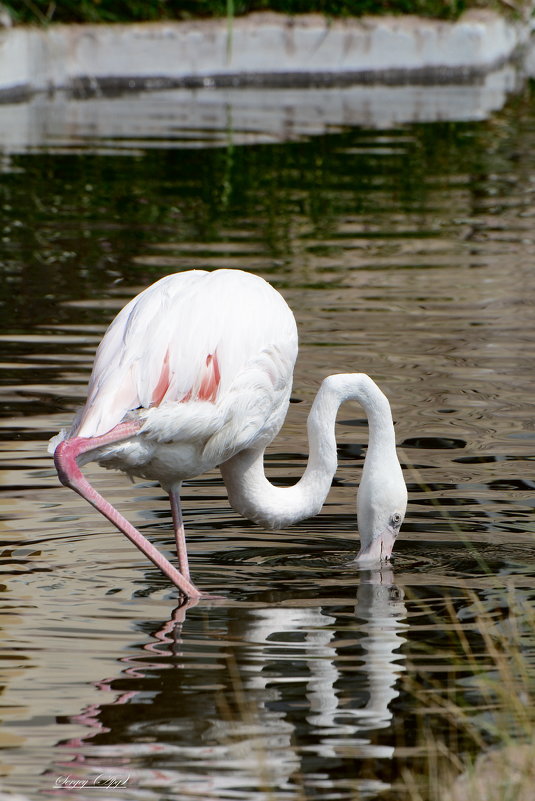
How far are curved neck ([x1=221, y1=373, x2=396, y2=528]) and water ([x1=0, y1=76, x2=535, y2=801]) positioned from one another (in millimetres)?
168

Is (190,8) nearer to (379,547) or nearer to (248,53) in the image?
(248,53)

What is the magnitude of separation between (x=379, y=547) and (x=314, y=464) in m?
0.39

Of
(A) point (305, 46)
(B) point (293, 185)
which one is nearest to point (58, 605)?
(B) point (293, 185)

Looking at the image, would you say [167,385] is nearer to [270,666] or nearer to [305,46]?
[270,666]

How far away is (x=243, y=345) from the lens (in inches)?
207

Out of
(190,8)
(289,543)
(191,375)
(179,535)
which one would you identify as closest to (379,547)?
(289,543)

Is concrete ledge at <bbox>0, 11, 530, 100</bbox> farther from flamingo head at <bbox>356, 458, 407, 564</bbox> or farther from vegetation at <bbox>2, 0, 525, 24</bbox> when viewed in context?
flamingo head at <bbox>356, 458, 407, 564</bbox>

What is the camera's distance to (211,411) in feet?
16.7

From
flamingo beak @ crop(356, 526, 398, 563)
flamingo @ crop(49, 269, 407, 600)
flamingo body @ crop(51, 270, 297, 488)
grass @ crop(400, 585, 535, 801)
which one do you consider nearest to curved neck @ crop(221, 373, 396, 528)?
flamingo @ crop(49, 269, 407, 600)

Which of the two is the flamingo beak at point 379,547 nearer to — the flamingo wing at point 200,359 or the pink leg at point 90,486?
the flamingo wing at point 200,359

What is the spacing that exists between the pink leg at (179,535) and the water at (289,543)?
4.0 inches

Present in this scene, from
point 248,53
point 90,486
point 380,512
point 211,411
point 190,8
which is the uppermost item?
point 190,8

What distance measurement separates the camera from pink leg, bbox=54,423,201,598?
4.72 meters

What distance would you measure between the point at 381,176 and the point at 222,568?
331 inches
